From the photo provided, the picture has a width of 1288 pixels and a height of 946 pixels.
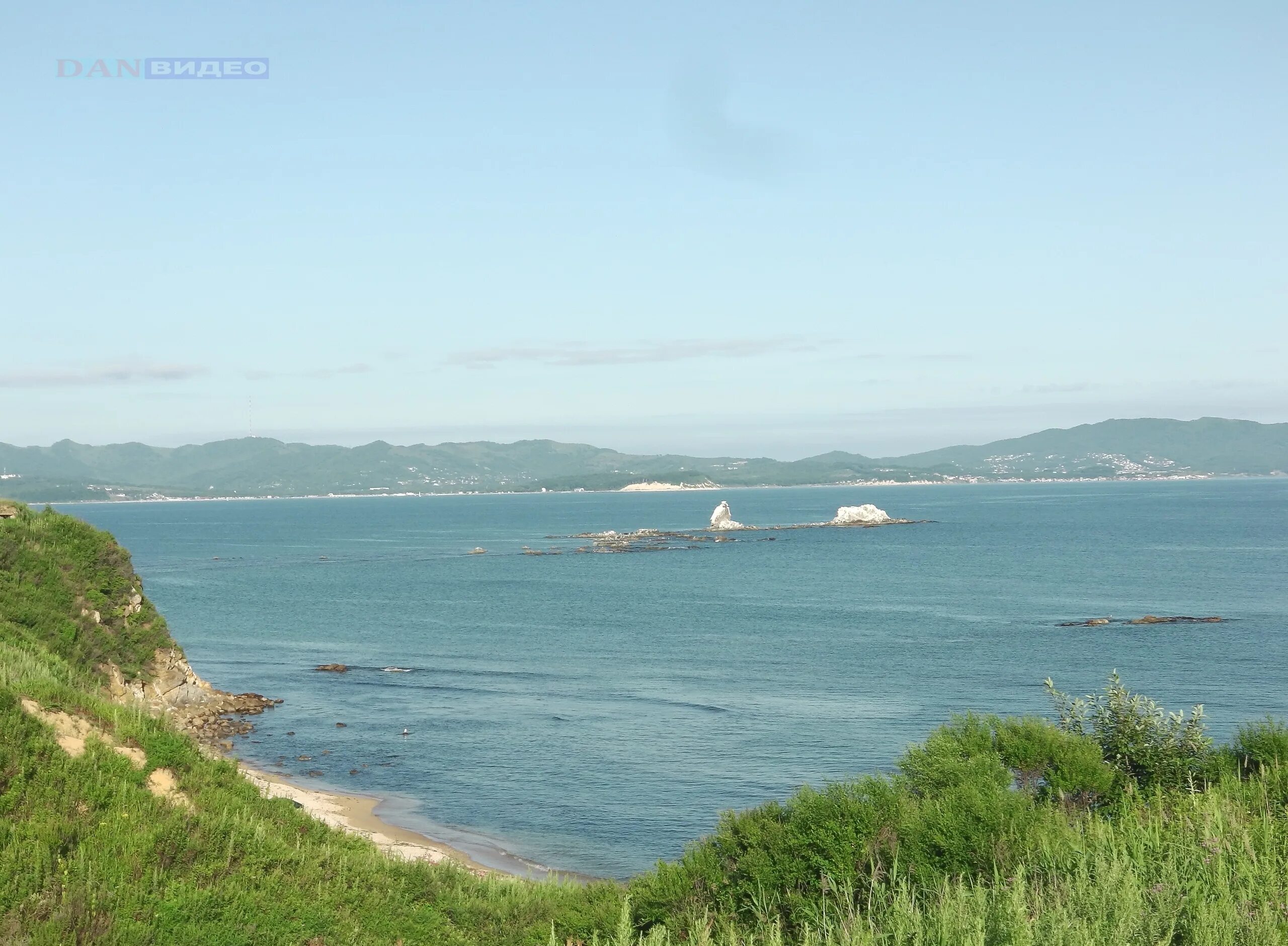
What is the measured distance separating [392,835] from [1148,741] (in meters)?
22.2

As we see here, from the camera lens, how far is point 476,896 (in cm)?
1962

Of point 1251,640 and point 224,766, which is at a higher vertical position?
point 224,766

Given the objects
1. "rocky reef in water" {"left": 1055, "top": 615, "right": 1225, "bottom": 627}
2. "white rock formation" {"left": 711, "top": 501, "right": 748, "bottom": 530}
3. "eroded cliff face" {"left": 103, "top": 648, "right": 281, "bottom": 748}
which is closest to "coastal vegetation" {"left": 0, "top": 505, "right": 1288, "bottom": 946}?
"eroded cliff face" {"left": 103, "top": 648, "right": 281, "bottom": 748}

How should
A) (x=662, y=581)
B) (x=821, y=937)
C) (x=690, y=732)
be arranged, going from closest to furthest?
(x=821, y=937) < (x=690, y=732) < (x=662, y=581)

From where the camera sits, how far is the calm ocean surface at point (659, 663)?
38.7 metres

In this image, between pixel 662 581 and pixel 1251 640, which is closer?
pixel 1251 640

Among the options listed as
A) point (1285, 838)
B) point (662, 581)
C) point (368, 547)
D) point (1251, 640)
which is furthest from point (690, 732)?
Result: point (368, 547)

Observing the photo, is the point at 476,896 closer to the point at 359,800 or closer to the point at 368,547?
the point at 359,800

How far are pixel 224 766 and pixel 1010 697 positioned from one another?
1576 inches

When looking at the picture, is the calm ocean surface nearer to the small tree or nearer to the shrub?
the shrub

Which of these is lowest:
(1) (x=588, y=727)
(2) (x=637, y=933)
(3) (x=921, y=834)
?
(1) (x=588, y=727)

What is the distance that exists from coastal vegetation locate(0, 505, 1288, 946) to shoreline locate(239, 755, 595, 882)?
7238 millimetres

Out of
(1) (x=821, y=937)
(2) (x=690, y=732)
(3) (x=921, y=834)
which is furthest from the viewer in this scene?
(2) (x=690, y=732)

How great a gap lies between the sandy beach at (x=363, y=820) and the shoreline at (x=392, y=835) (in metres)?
0.02
